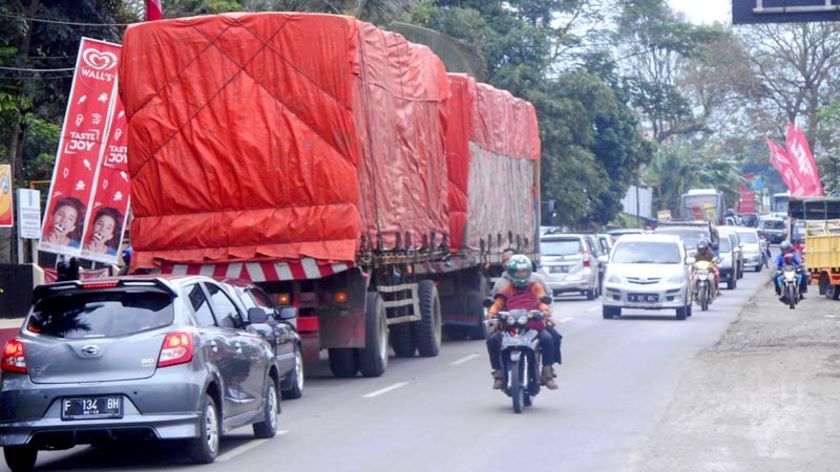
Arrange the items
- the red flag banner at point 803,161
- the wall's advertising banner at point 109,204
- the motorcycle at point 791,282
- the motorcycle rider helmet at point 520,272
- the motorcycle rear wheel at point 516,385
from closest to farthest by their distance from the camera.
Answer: the motorcycle rear wheel at point 516,385 < the motorcycle rider helmet at point 520,272 < the wall's advertising banner at point 109,204 < the motorcycle at point 791,282 < the red flag banner at point 803,161

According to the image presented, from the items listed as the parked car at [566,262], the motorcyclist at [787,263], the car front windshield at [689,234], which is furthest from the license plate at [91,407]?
the car front windshield at [689,234]

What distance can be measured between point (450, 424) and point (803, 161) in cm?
3884

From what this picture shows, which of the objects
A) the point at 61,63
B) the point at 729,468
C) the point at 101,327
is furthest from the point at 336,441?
the point at 61,63

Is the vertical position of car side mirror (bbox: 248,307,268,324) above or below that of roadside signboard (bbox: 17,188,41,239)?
below

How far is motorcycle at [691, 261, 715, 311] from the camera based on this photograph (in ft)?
112

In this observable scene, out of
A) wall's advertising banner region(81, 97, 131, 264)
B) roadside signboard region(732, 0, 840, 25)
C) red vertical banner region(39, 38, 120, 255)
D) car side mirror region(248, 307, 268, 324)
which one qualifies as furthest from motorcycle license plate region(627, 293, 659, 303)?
car side mirror region(248, 307, 268, 324)

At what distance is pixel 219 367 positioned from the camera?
37.6 ft

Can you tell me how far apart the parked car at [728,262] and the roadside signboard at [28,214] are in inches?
1113

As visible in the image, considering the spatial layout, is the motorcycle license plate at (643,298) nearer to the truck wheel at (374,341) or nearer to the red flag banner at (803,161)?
the truck wheel at (374,341)

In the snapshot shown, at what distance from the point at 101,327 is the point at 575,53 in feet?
155

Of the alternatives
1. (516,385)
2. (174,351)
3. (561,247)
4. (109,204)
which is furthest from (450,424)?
(561,247)

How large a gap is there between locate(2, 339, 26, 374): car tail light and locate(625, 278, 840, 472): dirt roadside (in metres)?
4.68

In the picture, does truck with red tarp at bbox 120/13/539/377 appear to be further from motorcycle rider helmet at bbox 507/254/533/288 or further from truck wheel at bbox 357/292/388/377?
motorcycle rider helmet at bbox 507/254/533/288

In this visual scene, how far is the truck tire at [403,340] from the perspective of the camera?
22453 millimetres
